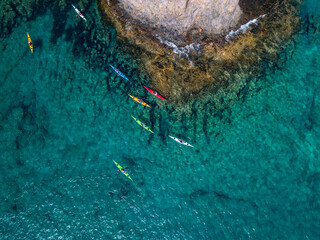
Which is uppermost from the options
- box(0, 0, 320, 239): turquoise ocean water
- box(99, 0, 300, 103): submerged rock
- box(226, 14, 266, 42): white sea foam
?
box(226, 14, 266, 42): white sea foam

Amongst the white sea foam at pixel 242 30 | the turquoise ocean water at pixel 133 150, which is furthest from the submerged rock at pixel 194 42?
the turquoise ocean water at pixel 133 150

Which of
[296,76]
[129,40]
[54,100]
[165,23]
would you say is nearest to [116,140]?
[54,100]

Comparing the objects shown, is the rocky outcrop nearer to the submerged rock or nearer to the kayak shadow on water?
the submerged rock

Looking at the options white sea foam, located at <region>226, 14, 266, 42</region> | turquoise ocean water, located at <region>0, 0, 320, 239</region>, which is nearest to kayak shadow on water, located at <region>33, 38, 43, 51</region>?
turquoise ocean water, located at <region>0, 0, 320, 239</region>

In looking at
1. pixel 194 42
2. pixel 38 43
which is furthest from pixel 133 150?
pixel 38 43

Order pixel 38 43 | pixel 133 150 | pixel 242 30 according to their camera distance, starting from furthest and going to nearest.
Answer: pixel 242 30
pixel 38 43
pixel 133 150

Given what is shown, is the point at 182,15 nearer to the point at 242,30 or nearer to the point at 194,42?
the point at 194,42
